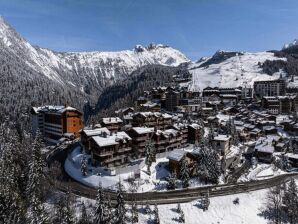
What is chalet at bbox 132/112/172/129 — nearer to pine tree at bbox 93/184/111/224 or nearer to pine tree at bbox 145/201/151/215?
pine tree at bbox 145/201/151/215

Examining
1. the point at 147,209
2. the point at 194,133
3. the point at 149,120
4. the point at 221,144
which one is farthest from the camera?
the point at 149,120

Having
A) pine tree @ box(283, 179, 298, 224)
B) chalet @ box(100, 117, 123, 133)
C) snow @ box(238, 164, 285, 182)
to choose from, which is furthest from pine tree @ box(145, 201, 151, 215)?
chalet @ box(100, 117, 123, 133)

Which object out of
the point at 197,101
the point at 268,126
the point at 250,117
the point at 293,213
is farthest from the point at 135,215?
the point at 197,101

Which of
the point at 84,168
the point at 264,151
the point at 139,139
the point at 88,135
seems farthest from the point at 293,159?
the point at 84,168

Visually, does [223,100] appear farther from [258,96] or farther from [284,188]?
[284,188]

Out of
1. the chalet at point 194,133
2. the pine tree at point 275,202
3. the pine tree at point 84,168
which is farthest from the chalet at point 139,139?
the pine tree at point 275,202

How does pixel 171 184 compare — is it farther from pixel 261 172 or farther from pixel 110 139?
pixel 261 172

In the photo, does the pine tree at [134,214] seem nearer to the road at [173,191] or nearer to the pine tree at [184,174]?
the road at [173,191]
